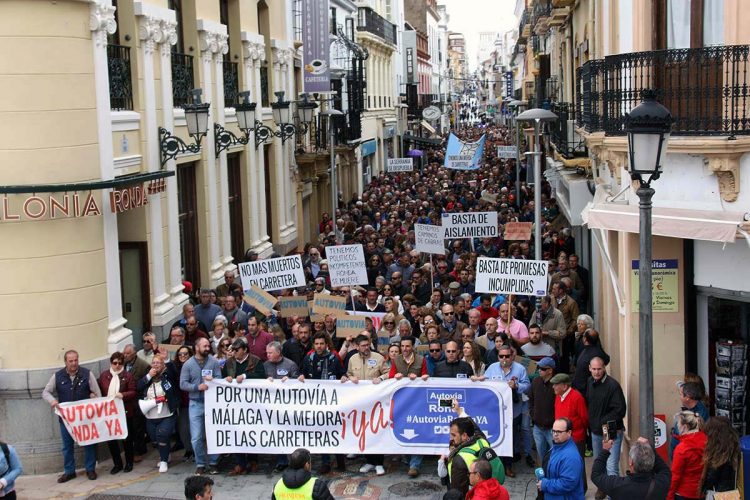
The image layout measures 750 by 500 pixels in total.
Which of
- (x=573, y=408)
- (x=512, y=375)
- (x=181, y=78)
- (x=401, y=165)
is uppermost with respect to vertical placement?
(x=181, y=78)

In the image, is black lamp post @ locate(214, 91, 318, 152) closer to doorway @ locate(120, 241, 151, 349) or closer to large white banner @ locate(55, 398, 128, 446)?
doorway @ locate(120, 241, 151, 349)

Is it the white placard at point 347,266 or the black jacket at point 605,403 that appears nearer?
the black jacket at point 605,403

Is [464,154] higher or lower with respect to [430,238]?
higher

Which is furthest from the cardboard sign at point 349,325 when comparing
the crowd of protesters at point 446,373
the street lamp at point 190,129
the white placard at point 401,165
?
the white placard at point 401,165

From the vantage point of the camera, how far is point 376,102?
181ft

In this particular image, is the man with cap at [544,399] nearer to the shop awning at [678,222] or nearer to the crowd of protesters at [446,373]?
the crowd of protesters at [446,373]

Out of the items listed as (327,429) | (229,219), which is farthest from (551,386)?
(229,219)

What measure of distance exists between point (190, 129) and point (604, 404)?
7.86m

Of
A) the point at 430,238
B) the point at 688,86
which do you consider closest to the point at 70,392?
the point at 688,86

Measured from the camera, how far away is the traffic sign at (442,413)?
39.5 ft

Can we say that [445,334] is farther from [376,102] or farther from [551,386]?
[376,102]

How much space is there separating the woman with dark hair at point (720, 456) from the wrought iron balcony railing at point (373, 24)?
1670 inches

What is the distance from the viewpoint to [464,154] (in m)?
30.6

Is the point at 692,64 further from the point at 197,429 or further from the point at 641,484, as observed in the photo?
the point at 197,429
